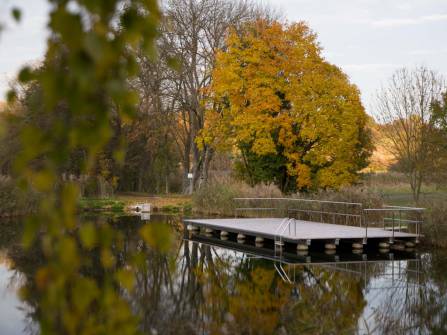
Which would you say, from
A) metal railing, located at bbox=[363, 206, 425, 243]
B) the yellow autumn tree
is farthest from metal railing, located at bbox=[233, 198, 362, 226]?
the yellow autumn tree

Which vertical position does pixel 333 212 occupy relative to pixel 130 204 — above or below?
above

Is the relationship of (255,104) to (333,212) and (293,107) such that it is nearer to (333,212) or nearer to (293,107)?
(293,107)

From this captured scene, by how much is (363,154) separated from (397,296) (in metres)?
22.0

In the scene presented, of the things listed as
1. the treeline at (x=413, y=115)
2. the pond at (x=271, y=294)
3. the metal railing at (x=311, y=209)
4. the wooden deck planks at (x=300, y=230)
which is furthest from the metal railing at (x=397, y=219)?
the treeline at (x=413, y=115)

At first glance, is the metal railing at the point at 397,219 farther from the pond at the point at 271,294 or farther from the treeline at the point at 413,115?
the treeline at the point at 413,115

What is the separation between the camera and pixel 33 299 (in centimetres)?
1190

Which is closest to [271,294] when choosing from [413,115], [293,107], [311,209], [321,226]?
[321,226]

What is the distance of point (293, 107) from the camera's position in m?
28.2

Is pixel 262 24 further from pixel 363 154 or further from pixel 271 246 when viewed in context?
pixel 271 246

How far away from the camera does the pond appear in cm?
1016

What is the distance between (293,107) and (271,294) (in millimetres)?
16570

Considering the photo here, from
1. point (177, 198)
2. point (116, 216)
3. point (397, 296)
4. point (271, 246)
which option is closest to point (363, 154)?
point (177, 198)

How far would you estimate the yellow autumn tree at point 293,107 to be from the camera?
2698 centimetres

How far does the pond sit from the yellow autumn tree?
970 centimetres
